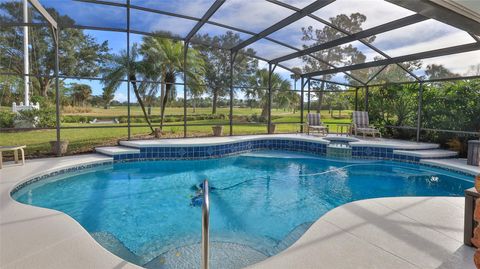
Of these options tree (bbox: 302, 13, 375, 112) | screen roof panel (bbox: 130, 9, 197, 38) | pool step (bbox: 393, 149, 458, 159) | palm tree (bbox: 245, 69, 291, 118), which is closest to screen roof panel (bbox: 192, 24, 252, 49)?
screen roof panel (bbox: 130, 9, 197, 38)

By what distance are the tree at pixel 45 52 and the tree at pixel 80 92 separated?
3.08 ft

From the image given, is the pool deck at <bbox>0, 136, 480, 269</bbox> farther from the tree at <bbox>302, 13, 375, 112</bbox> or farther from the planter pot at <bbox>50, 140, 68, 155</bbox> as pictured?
the tree at <bbox>302, 13, 375, 112</bbox>

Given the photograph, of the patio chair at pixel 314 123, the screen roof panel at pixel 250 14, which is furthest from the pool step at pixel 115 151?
the patio chair at pixel 314 123

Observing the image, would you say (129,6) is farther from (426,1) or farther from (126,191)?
(426,1)

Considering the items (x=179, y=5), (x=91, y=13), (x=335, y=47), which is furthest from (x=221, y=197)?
(x=335, y=47)

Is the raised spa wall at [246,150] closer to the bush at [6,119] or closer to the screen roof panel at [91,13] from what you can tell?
the screen roof panel at [91,13]

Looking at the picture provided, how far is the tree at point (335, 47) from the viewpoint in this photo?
6820mm

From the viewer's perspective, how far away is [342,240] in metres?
2.59

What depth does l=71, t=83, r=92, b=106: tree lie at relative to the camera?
12.6 meters

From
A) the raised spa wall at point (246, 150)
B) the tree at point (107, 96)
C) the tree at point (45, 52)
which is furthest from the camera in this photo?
the tree at point (45, 52)

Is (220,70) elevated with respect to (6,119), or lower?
elevated

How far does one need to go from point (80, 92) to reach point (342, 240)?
43.7 ft

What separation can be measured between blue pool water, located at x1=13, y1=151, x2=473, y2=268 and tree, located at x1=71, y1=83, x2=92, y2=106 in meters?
6.83

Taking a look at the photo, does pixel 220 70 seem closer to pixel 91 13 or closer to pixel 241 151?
pixel 241 151
